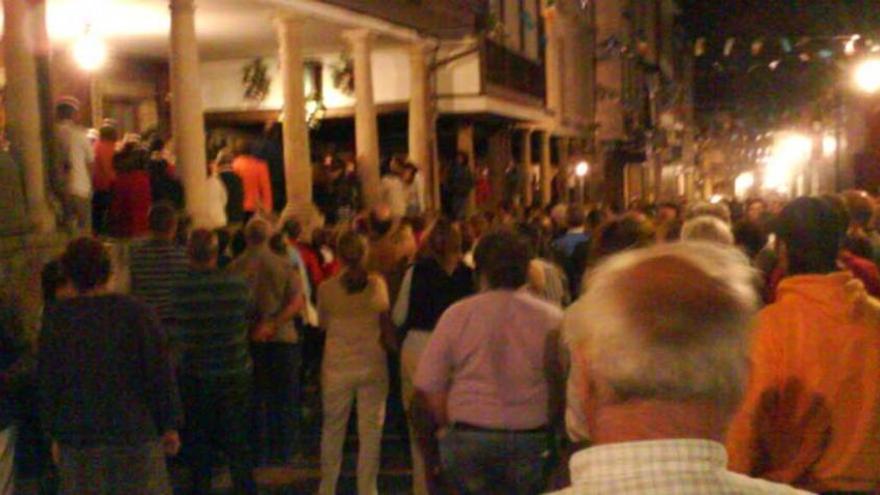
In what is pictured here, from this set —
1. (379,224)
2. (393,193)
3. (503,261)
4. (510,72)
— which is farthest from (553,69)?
(503,261)

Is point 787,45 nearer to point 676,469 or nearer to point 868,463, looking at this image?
point 868,463

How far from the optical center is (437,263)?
7.12 meters

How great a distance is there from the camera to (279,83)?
70.7 ft

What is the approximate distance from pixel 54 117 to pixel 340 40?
343 inches

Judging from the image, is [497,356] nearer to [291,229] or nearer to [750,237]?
[750,237]

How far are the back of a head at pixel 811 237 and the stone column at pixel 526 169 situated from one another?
79.6ft

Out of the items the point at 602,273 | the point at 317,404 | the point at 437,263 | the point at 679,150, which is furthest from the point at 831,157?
the point at 679,150

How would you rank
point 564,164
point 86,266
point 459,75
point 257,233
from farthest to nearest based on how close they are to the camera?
point 564,164
point 459,75
point 257,233
point 86,266

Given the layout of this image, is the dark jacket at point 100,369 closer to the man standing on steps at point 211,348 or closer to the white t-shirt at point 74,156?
the man standing on steps at point 211,348

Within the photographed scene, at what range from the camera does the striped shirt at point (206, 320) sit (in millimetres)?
7262

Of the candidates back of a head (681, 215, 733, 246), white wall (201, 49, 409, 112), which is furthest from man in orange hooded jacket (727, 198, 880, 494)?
white wall (201, 49, 409, 112)

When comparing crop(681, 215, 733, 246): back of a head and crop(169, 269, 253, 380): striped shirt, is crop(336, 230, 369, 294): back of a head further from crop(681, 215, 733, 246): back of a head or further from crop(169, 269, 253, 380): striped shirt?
crop(681, 215, 733, 246): back of a head

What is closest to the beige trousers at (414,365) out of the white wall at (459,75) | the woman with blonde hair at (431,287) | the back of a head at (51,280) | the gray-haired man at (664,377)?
the woman with blonde hair at (431,287)

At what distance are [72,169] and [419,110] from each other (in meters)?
10.5
